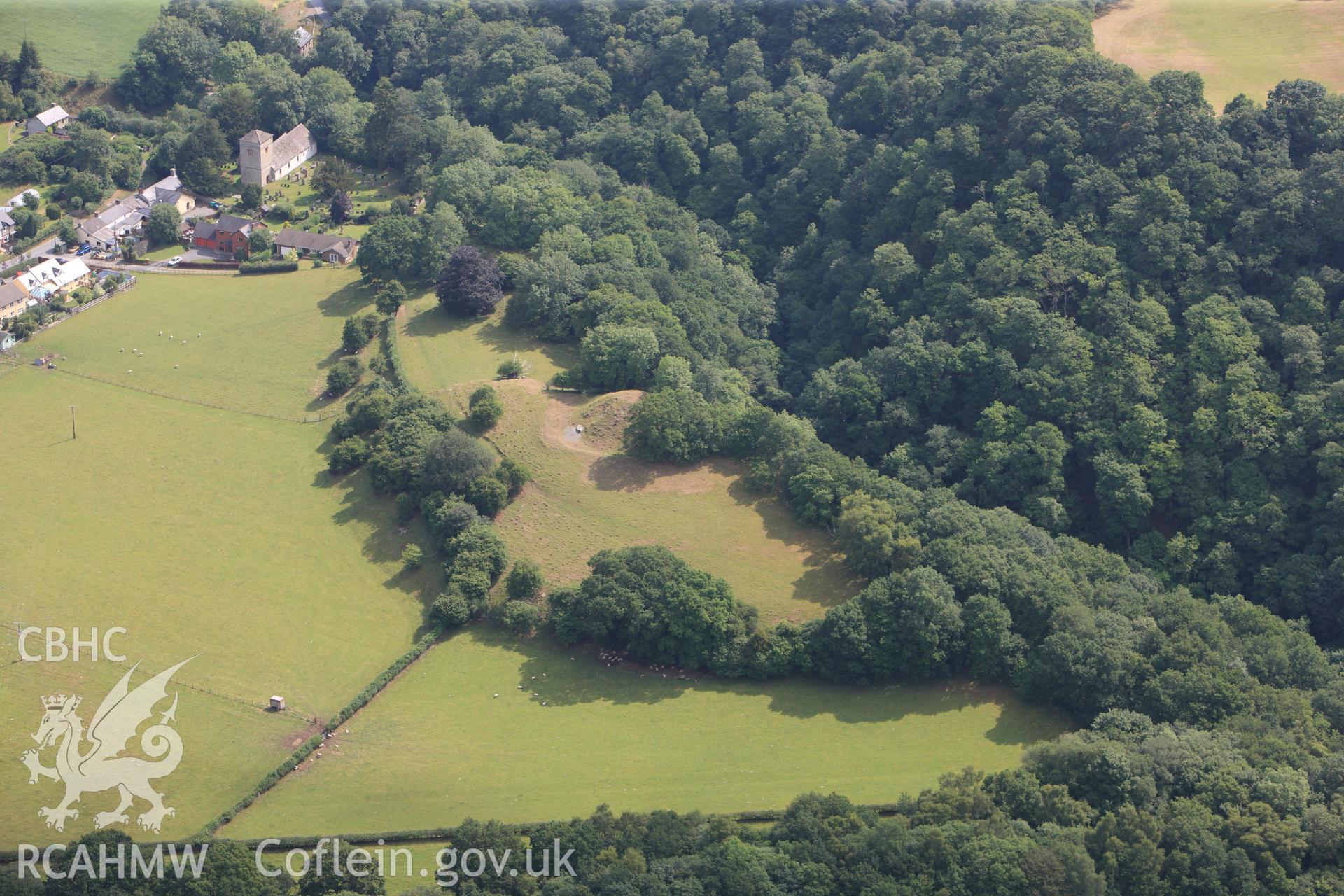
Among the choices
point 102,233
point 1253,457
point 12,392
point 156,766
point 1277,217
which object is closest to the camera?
point 156,766

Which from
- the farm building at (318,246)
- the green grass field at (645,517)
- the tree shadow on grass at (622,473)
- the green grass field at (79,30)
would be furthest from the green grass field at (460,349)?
the green grass field at (79,30)

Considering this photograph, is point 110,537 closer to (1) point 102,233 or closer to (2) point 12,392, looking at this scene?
(2) point 12,392

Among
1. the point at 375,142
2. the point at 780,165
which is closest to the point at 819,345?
the point at 780,165

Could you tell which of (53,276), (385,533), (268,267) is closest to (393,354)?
(385,533)

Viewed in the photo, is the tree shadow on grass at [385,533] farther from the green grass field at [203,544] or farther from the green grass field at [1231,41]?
the green grass field at [1231,41]

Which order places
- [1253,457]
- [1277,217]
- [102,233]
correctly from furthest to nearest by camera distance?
[102,233] → [1277,217] → [1253,457]

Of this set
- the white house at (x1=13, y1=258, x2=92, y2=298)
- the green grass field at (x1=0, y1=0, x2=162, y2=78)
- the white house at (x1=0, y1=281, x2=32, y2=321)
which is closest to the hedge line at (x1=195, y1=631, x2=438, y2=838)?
the white house at (x1=0, y1=281, x2=32, y2=321)

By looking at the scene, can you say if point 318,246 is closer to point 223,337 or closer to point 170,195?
point 223,337
